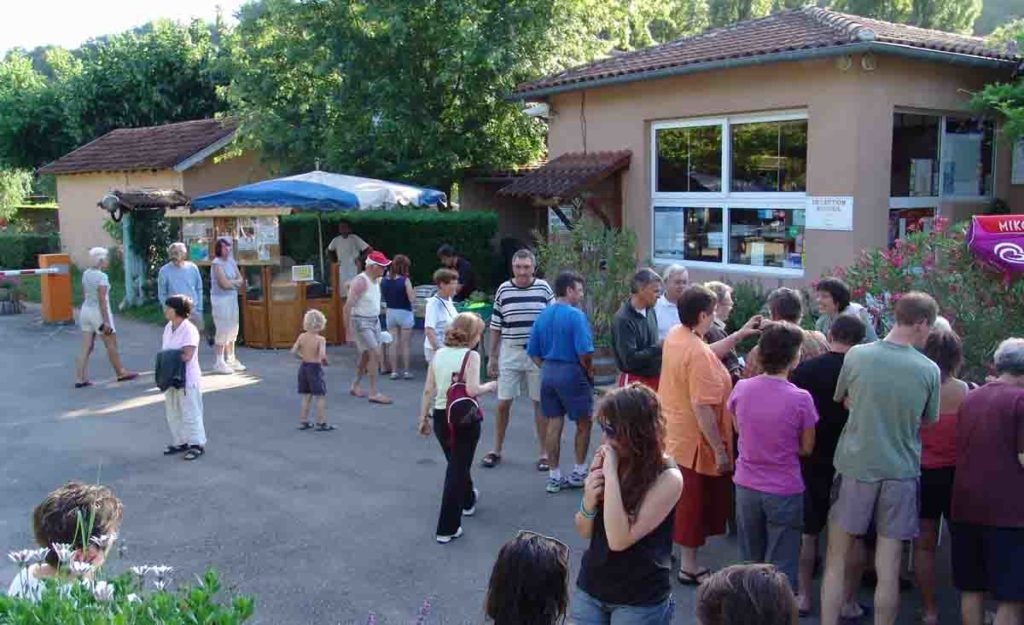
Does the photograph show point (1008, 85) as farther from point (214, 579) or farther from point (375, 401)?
point (214, 579)

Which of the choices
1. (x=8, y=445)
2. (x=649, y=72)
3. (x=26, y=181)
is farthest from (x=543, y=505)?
(x=26, y=181)

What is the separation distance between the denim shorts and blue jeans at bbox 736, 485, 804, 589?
2.17m

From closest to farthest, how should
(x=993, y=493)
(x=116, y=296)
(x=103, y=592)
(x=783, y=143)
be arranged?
(x=103, y=592) < (x=993, y=493) < (x=783, y=143) < (x=116, y=296)

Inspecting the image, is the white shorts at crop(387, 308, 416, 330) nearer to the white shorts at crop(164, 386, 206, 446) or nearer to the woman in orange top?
the white shorts at crop(164, 386, 206, 446)

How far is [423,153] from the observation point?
56.9 ft

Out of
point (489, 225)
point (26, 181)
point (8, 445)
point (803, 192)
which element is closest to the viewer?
point (8, 445)

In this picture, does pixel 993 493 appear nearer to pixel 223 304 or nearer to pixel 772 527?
pixel 772 527

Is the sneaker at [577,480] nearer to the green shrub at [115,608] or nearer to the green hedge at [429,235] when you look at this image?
the green shrub at [115,608]

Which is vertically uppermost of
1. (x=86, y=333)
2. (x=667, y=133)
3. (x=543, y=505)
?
(x=667, y=133)

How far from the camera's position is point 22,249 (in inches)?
1054

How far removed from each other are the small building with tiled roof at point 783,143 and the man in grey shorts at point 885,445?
20.3 ft

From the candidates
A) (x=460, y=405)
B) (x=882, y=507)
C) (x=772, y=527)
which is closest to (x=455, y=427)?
(x=460, y=405)

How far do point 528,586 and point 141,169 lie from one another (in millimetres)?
21354

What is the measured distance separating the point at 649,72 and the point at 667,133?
102 cm
